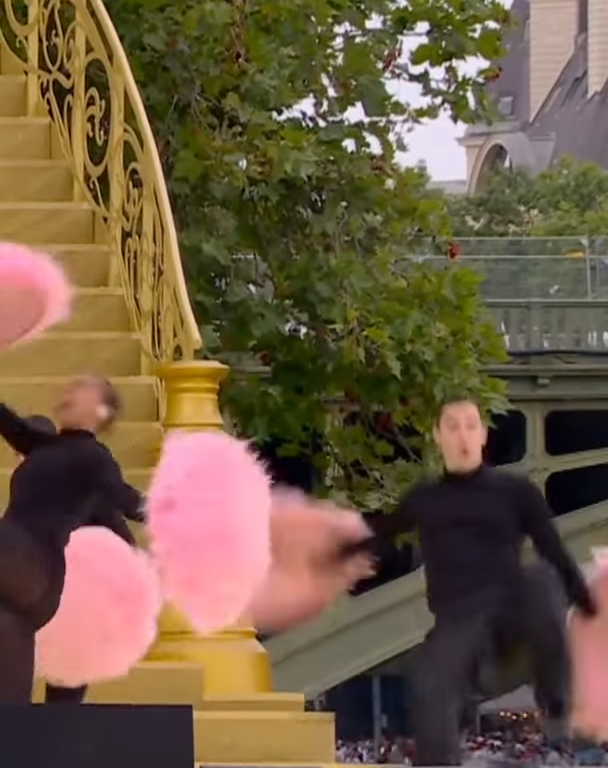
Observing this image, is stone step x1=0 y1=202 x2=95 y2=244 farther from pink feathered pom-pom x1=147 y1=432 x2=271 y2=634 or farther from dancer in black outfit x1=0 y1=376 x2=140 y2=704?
pink feathered pom-pom x1=147 y1=432 x2=271 y2=634

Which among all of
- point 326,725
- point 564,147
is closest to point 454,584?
point 326,725

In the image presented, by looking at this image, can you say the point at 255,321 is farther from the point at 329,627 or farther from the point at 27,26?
the point at 329,627

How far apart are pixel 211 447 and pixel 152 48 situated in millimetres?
5723

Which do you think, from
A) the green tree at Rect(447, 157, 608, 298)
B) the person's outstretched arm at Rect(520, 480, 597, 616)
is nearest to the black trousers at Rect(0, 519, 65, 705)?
the person's outstretched arm at Rect(520, 480, 597, 616)

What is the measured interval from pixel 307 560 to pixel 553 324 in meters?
13.7

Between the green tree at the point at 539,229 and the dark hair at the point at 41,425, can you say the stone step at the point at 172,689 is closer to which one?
the dark hair at the point at 41,425

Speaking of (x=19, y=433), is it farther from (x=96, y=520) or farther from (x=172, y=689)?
(x=172, y=689)

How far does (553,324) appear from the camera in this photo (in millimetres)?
21672

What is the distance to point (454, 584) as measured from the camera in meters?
7.96

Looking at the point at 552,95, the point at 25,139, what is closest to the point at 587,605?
the point at 25,139

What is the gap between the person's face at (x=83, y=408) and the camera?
8.23m

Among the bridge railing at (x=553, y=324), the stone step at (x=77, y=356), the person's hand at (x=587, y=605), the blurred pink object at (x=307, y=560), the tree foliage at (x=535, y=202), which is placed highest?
the tree foliage at (x=535, y=202)

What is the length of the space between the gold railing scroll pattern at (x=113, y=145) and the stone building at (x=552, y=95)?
68958mm

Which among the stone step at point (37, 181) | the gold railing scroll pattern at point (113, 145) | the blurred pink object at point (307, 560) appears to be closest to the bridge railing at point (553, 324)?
the gold railing scroll pattern at point (113, 145)
